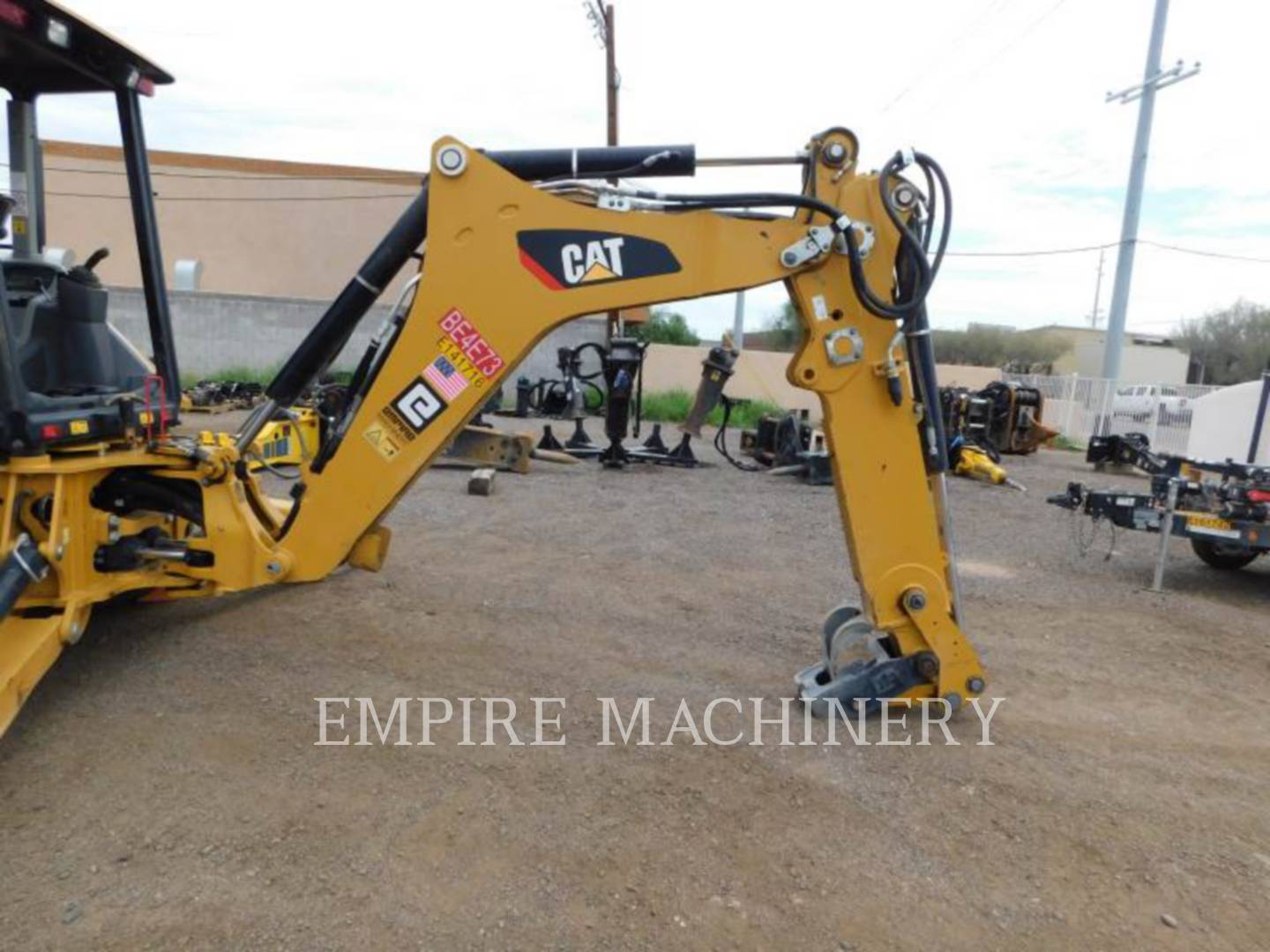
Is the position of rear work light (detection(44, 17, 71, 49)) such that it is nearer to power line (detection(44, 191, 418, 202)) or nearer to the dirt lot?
the dirt lot

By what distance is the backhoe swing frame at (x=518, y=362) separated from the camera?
11.2ft

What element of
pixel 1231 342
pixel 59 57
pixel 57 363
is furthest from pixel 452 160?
pixel 1231 342

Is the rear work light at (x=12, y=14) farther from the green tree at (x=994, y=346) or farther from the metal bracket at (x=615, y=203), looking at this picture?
the green tree at (x=994, y=346)

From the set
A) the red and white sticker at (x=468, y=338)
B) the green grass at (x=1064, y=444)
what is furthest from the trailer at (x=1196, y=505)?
the green grass at (x=1064, y=444)

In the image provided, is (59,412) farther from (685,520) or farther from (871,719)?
(685,520)

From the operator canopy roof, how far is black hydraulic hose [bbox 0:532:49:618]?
1.94 meters

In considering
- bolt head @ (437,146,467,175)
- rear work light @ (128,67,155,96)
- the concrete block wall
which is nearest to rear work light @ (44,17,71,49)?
rear work light @ (128,67,155,96)

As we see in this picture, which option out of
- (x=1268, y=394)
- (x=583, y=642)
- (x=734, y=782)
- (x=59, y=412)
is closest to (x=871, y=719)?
(x=734, y=782)

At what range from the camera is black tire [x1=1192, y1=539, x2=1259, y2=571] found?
729 centimetres

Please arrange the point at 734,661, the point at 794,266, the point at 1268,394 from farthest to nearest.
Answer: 1. the point at 1268,394
2. the point at 734,661
3. the point at 794,266

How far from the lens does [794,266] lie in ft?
11.2

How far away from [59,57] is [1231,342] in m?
52.5

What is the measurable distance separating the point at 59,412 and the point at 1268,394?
9.86 m

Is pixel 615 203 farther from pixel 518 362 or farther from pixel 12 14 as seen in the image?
pixel 12 14
